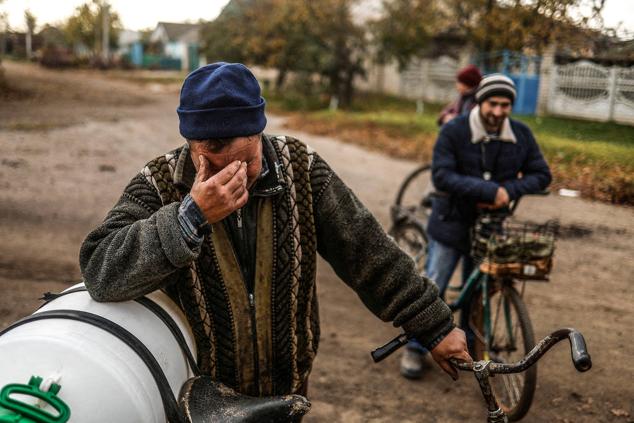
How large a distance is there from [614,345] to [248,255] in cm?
344

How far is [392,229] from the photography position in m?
5.86

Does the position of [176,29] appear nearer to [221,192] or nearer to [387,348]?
[387,348]

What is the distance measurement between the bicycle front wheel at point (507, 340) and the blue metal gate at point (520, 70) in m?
6.70


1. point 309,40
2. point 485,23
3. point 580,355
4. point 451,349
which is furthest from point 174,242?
point 309,40

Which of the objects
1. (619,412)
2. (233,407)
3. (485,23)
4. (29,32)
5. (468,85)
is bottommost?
(619,412)

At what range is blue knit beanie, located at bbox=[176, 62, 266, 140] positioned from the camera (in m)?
1.80

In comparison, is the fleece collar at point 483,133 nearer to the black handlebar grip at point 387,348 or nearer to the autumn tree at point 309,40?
the black handlebar grip at point 387,348

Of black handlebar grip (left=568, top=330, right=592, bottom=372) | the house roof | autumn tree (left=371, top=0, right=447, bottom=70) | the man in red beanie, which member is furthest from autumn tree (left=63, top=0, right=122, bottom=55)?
black handlebar grip (left=568, top=330, right=592, bottom=372)

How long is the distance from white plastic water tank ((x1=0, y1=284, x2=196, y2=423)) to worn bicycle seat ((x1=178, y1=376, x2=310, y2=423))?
0.06 meters

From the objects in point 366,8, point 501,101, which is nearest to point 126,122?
point 366,8

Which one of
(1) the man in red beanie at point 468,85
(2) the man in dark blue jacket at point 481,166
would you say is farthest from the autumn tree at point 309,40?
(2) the man in dark blue jacket at point 481,166

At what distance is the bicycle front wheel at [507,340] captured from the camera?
353cm

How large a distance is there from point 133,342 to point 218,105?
696 mm

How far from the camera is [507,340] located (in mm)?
3871
